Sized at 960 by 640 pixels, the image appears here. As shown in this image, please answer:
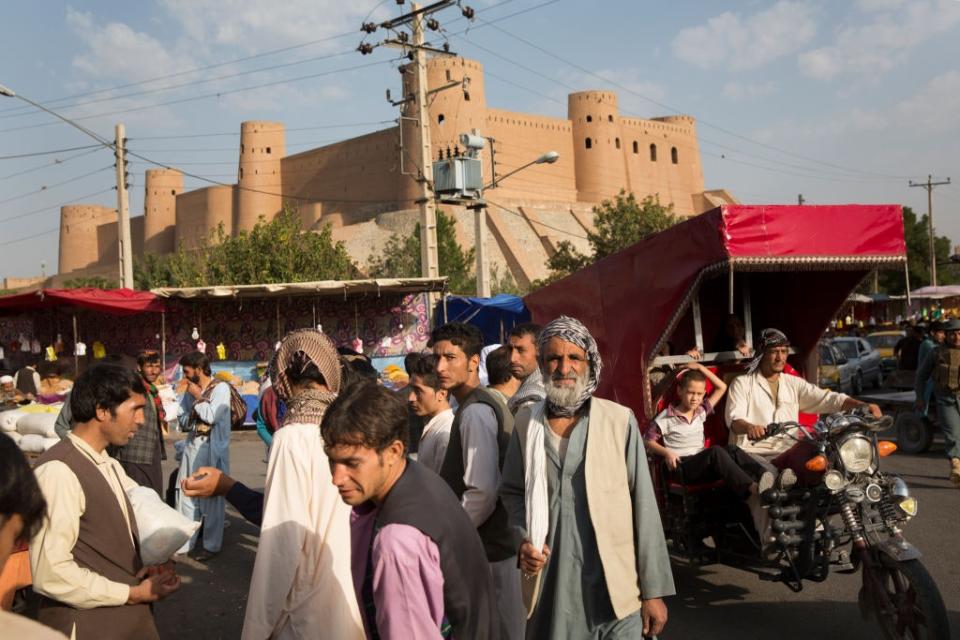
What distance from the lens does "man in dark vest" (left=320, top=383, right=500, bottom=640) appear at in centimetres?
199

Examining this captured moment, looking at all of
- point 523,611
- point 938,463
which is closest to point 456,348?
point 523,611

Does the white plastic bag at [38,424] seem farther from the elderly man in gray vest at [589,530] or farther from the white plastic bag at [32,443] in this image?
the elderly man in gray vest at [589,530]

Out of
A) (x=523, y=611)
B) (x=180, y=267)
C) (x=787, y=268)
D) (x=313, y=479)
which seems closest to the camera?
(x=313, y=479)

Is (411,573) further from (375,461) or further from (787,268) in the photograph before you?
(787,268)

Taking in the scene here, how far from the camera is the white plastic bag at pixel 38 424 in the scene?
674 cm

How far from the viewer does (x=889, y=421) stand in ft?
Answer: 14.3

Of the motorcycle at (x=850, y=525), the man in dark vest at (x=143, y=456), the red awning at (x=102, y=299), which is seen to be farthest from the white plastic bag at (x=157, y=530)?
the red awning at (x=102, y=299)

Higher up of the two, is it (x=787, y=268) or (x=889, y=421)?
(x=787, y=268)

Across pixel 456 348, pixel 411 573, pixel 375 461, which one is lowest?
pixel 411 573

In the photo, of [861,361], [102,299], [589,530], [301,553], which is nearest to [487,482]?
[589,530]

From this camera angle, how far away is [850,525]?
4.12m

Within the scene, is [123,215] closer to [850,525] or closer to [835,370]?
[835,370]

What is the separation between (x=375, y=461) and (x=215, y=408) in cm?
498

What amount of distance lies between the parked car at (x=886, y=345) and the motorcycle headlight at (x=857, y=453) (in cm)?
1845
